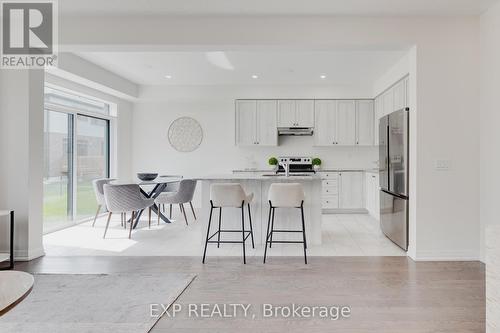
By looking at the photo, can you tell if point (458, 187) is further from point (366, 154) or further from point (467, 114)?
point (366, 154)

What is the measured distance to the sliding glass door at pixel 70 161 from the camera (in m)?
5.07

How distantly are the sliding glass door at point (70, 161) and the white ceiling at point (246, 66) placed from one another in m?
1.05

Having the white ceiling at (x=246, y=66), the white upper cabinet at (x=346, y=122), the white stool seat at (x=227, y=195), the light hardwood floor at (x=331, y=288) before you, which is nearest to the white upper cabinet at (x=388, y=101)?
the white ceiling at (x=246, y=66)

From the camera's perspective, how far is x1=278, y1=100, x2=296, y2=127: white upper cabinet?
6.78 m

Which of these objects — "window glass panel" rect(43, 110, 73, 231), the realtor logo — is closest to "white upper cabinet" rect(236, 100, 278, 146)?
"window glass panel" rect(43, 110, 73, 231)

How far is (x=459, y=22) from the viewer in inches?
142

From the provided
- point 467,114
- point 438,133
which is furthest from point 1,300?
point 467,114

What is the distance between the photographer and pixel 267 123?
683cm

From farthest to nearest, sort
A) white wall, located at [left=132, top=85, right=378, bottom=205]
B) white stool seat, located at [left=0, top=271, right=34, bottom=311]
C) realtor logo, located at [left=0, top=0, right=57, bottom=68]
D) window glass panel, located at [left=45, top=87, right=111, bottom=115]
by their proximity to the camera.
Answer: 1. white wall, located at [left=132, top=85, right=378, bottom=205]
2. window glass panel, located at [left=45, top=87, right=111, bottom=115]
3. realtor logo, located at [left=0, top=0, right=57, bottom=68]
4. white stool seat, located at [left=0, top=271, right=34, bottom=311]

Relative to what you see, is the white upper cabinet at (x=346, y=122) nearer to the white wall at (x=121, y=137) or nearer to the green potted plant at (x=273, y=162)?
the green potted plant at (x=273, y=162)

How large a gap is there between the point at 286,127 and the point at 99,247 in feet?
14.2

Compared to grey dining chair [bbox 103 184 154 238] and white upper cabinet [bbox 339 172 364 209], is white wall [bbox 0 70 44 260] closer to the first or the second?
grey dining chair [bbox 103 184 154 238]

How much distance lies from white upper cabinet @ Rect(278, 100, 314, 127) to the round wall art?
1918 mm

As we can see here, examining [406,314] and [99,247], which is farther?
[99,247]
